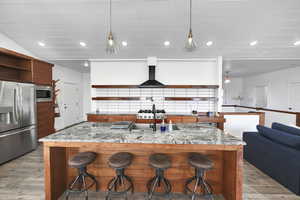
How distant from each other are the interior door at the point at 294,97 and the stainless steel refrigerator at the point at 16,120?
8.89 meters

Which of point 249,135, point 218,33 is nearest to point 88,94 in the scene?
point 218,33

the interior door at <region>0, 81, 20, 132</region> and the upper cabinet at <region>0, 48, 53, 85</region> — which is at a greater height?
the upper cabinet at <region>0, 48, 53, 85</region>

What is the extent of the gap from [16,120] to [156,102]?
13.1ft

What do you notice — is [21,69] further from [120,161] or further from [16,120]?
[120,161]

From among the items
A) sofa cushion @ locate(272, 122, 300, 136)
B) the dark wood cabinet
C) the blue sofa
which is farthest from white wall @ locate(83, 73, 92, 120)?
sofa cushion @ locate(272, 122, 300, 136)

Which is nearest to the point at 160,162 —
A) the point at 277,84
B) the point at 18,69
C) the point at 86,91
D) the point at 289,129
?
the point at 289,129

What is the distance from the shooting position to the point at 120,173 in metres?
1.86

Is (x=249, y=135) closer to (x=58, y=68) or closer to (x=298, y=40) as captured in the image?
(x=298, y=40)

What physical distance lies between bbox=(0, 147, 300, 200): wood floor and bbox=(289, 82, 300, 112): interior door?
447 centimetres

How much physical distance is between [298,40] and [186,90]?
11.0 ft

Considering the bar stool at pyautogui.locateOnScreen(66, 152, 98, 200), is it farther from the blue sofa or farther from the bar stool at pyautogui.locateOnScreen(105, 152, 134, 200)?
the blue sofa

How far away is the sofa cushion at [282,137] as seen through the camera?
7.16ft

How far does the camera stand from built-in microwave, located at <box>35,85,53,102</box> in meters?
4.03

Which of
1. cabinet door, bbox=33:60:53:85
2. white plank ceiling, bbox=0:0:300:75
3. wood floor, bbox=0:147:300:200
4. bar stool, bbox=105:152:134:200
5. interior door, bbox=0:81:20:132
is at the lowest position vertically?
wood floor, bbox=0:147:300:200
